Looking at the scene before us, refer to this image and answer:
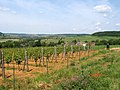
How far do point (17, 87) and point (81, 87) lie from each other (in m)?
4.22

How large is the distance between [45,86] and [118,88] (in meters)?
4.35

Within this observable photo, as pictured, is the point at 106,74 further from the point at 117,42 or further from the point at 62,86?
the point at 117,42

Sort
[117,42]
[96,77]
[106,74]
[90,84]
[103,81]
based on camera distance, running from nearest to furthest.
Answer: [90,84]
[103,81]
[96,77]
[106,74]
[117,42]

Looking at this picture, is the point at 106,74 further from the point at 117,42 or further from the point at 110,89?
the point at 117,42

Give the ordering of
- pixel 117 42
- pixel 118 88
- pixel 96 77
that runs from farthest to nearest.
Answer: pixel 117 42 < pixel 96 77 < pixel 118 88

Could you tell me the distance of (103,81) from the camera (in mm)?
13547

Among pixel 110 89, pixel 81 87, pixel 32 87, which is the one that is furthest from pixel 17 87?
pixel 110 89

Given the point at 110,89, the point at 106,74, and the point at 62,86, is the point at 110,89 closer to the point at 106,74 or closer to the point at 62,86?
the point at 62,86

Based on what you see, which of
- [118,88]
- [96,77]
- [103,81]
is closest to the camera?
[118,88]

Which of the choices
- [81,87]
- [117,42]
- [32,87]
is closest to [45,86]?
[32,87]

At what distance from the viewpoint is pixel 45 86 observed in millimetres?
13875

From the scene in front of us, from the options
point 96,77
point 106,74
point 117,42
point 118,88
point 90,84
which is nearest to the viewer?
point 118,88

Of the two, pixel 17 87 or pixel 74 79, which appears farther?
pixel 17 87

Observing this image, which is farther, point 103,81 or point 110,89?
point 103,81
